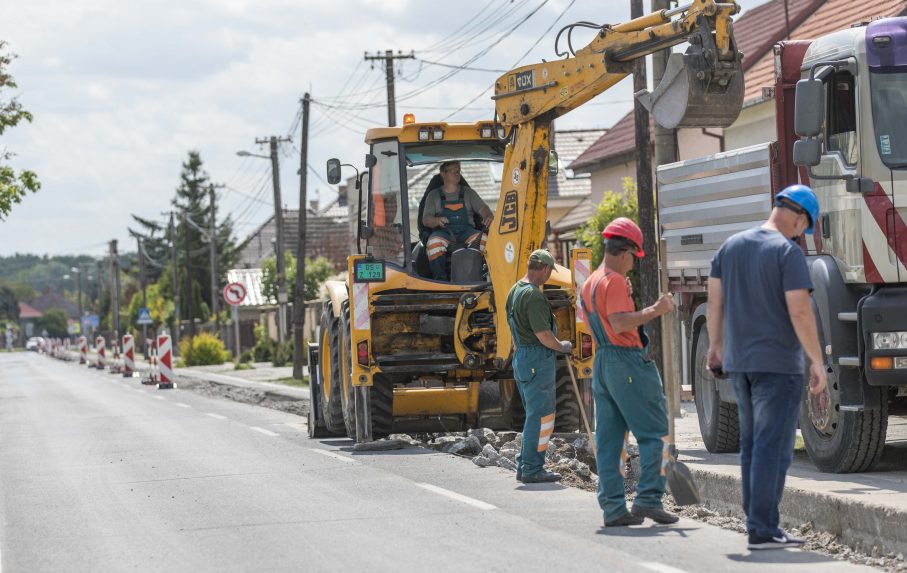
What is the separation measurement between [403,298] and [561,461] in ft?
10.5

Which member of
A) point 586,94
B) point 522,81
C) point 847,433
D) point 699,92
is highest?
point 522,81

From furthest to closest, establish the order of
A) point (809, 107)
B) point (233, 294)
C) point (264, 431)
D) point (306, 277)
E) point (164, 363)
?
point (306, 277) < point (233, 294) < point (164, 363) < point (264, 431) < point (809, 107)

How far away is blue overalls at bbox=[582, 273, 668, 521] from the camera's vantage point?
29.9 ft

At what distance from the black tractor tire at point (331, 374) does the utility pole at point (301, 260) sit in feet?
64.6

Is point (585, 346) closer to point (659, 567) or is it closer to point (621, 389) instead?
point (621, 389)

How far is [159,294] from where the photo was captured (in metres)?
109

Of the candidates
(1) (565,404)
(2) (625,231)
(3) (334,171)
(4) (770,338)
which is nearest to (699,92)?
(2) (625,231)

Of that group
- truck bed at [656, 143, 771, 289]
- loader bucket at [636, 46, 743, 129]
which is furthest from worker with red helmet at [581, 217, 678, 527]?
truck bed at [656, 143, 771, 289]

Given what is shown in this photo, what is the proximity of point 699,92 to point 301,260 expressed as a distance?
2924 cm

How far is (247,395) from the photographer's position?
103ft

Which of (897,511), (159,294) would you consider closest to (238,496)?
(897,511)

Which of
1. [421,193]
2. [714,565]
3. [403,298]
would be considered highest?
[421,193]

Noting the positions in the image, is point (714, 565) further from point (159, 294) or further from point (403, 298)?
point (159, 294)

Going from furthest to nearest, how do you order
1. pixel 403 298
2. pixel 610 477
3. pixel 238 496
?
pixel 403 298
pixel 238 496
pixel 610 477
